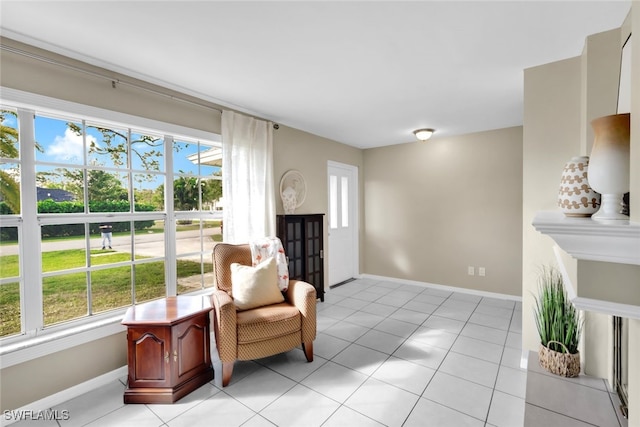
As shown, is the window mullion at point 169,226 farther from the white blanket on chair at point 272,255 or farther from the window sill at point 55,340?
the white blanket on chair at point 272,255

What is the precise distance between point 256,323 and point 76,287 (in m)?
3.31

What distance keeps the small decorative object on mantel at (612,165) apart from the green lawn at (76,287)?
9.84ft

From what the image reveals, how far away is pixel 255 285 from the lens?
239 centimetres

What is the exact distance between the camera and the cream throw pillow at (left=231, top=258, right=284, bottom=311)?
7.77 feet

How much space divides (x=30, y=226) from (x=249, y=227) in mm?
1686

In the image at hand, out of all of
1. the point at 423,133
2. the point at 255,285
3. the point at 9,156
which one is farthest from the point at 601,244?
the point at 423,133

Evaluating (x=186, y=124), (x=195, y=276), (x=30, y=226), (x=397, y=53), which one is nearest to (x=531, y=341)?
(x=397, y=53)

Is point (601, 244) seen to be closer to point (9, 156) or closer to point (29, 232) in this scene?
point (29, 232)

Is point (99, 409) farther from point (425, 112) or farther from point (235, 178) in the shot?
point (425, 112)

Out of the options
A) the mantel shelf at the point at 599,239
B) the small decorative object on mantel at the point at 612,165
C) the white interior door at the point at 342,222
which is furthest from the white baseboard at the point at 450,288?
the mantel shelf at the point at 599,239

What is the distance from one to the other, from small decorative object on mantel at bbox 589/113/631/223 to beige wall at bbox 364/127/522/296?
3291 millimetres

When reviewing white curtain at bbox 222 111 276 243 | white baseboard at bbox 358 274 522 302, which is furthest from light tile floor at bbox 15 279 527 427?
white curtain at bbox 222 111 276 243

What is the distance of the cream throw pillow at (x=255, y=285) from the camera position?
2.37m

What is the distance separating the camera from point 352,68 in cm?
221
